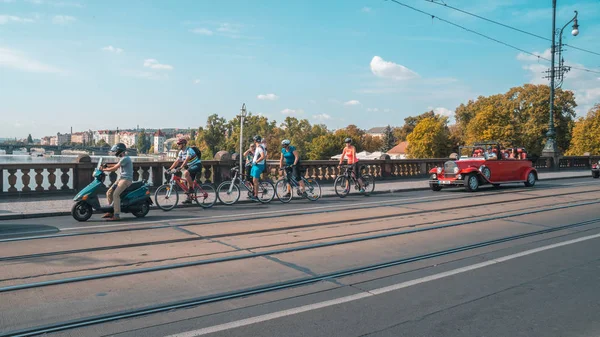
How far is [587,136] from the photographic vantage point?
73.5 metres

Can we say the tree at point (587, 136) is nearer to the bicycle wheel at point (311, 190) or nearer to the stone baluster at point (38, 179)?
the bicycle wheel at point (311, 190)

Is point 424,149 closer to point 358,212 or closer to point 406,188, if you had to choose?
point 406,188

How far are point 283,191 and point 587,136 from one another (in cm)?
7293

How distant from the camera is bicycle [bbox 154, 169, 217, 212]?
12562 millimetres

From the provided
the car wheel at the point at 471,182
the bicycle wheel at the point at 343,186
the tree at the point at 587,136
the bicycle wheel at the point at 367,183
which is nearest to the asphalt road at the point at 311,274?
the bicycle wheel at the point at 343,186

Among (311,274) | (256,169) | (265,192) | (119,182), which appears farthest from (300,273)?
(265,192)

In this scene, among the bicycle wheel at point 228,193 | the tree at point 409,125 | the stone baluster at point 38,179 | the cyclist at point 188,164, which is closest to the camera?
the cyclist at point 188,164

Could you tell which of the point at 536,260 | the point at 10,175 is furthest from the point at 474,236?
the point at 10,175

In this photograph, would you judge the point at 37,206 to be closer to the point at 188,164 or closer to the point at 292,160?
the point at 188,164

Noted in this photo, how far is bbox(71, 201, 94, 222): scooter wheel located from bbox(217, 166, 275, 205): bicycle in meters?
3.81

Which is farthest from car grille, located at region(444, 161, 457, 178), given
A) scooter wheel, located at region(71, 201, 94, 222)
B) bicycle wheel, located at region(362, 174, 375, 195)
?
scooter wheel, located at region(71, 201, 94, 222)

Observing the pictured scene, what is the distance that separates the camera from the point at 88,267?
654cm

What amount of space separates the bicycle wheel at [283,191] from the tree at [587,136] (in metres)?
69.8

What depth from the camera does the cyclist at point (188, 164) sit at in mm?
12953
